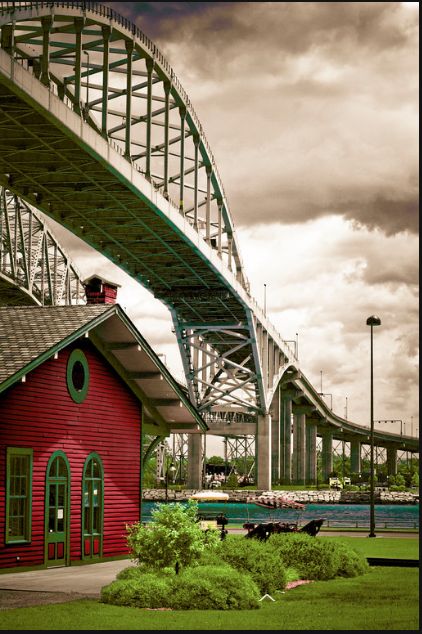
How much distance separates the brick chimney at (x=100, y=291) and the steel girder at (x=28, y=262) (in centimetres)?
5302

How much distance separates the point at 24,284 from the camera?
8894 centimetres

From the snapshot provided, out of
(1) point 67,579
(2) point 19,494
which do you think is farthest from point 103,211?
(1) point 67,579

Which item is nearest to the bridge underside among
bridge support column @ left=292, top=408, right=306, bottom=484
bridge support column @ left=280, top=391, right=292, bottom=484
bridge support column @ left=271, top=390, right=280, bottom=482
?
bridge support column @ left=271, top=390, right=280, bottom=482

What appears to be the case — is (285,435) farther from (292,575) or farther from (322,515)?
(292,575)

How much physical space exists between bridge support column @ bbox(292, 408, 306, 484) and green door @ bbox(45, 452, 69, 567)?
133696 mm

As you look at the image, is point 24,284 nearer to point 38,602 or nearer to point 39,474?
point 39,474

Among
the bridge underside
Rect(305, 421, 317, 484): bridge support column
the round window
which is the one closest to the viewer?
the round window

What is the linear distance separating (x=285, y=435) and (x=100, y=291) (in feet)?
388

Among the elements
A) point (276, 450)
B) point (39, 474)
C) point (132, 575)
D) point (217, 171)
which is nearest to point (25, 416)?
point (39, 474)

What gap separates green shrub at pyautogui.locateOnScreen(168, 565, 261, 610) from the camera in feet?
51.5

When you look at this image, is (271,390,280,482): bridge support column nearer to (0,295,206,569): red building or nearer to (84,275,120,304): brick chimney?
(0,295,206,569): red building

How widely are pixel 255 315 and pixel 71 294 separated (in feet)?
86.0

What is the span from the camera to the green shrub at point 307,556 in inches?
794

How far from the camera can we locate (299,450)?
522 feet
